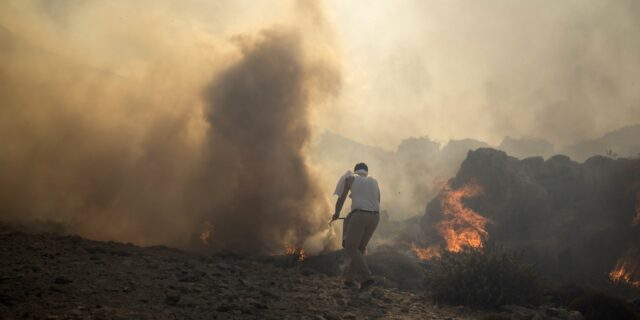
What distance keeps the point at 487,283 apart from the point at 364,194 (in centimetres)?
335

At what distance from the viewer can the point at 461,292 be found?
330 inches

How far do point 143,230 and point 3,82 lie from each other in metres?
8.82

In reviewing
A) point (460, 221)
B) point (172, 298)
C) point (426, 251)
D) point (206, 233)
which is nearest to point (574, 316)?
point (172, 298)

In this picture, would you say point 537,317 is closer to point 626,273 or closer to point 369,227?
point 369,227

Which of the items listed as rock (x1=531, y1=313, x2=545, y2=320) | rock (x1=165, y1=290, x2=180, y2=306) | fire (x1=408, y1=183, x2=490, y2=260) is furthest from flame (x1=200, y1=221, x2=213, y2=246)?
fire (x1=408, y1=183, x2=490, y2=260)

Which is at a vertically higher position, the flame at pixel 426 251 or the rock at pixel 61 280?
the flame at pixel 426 251

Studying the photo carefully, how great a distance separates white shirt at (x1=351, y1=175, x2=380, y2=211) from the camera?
28.4 feet

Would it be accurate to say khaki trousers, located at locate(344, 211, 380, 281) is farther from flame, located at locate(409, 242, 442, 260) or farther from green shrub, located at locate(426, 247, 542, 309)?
flame, located at locate(409, 242, 442, 260)

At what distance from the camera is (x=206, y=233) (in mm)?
13383

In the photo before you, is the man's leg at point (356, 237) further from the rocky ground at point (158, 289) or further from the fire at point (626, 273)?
the fire at point (626, 273)

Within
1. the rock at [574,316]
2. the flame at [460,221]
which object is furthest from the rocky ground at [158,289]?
the flame at [460,221]

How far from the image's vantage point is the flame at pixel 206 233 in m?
13.3

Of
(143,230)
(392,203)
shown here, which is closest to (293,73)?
(143,230)

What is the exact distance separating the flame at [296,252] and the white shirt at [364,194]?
13.9 ft
